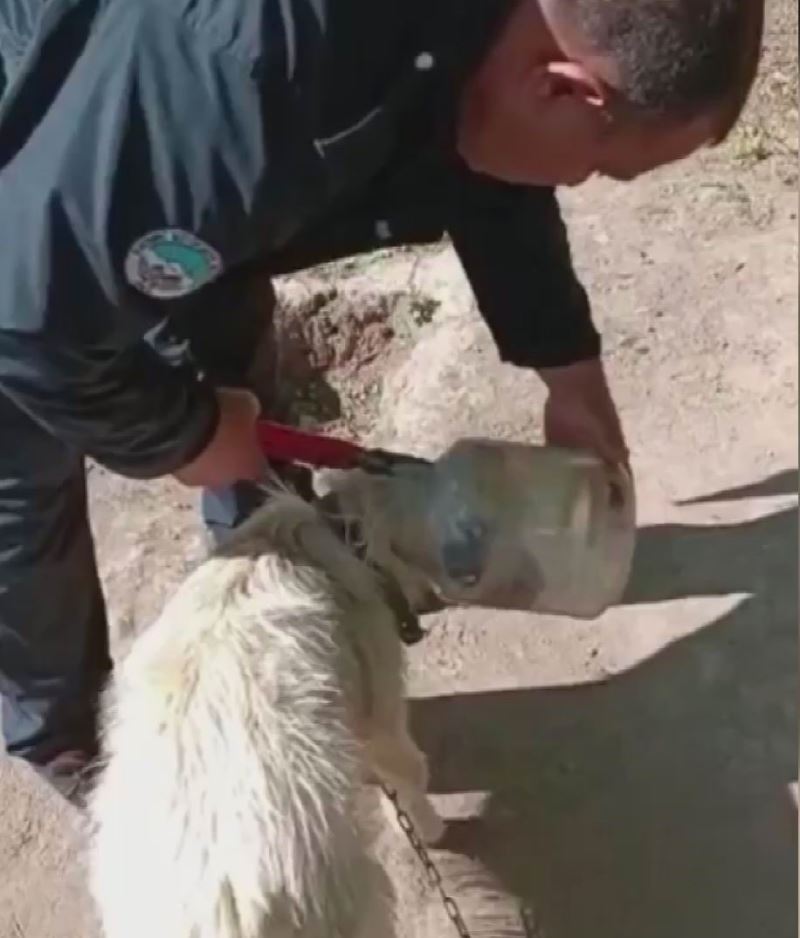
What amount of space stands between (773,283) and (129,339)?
1220mm

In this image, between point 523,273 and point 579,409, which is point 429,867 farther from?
point 523,273

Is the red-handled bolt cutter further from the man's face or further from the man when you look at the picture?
the man's face

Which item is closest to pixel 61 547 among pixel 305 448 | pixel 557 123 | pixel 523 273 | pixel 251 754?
pixel 305 448

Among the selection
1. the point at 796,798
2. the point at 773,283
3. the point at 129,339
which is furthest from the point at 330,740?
the point at 773,283

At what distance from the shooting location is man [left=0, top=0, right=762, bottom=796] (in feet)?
3.47

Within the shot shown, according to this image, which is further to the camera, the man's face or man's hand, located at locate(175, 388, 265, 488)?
man's hand, located at locate(175, 388, 265, 488)

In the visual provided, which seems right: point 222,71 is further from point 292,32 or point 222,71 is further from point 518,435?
point 518,435

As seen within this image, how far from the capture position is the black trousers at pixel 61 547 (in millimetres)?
1450

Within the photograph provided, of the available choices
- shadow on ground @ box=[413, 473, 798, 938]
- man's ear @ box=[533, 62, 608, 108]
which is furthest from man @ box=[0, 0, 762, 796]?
shadow on ground @ box=[413, 473, 798, 938]

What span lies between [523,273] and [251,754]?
1.68ft

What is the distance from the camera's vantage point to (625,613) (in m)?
1.90

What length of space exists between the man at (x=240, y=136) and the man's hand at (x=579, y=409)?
0.82ft

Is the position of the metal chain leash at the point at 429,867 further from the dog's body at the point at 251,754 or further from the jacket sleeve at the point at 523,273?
the jacket sleeve at the point at 523,273

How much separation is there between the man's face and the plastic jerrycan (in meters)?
0.26
